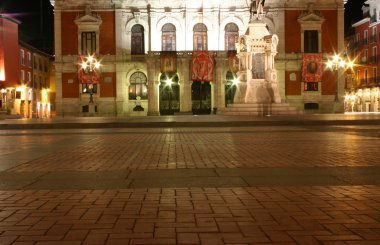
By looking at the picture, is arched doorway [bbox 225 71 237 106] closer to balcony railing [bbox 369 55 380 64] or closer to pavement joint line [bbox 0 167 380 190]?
balcony railing [bbox 369 55 380 64]

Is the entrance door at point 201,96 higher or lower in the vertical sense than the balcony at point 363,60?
lower

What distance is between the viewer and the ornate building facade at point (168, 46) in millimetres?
53750

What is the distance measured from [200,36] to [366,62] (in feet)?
98.7

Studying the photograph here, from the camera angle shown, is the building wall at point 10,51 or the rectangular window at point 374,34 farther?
the rectangular window at point 374,34

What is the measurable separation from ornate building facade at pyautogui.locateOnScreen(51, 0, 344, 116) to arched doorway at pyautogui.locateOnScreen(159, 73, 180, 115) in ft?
0.36

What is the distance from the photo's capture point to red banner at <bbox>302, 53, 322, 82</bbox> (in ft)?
174

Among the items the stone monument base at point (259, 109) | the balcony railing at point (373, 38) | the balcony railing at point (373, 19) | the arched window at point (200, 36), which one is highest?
the balcony railing at point (373, 19)

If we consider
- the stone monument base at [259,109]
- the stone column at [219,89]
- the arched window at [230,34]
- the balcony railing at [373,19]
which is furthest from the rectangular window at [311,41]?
the stone monument base at [259,109]

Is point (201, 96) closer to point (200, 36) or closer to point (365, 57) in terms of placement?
point (200, 36)

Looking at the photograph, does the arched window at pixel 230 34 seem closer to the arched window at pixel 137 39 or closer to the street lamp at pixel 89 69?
the arched window at pixel 137 39

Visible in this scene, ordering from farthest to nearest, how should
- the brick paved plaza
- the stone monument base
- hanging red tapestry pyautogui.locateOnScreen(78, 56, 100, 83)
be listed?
hanging red tapestry pyautogui.locateOnScreen(78, 56, 100, 83) < the stone monument base < the brick paved plaza

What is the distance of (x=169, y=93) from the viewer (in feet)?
178

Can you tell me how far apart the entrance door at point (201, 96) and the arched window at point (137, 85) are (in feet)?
17.5

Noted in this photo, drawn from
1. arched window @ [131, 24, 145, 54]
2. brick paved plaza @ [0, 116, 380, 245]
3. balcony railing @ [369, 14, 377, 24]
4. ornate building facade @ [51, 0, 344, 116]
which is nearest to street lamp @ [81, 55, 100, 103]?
ornate building facade @ [51, 0, 344, 116]
